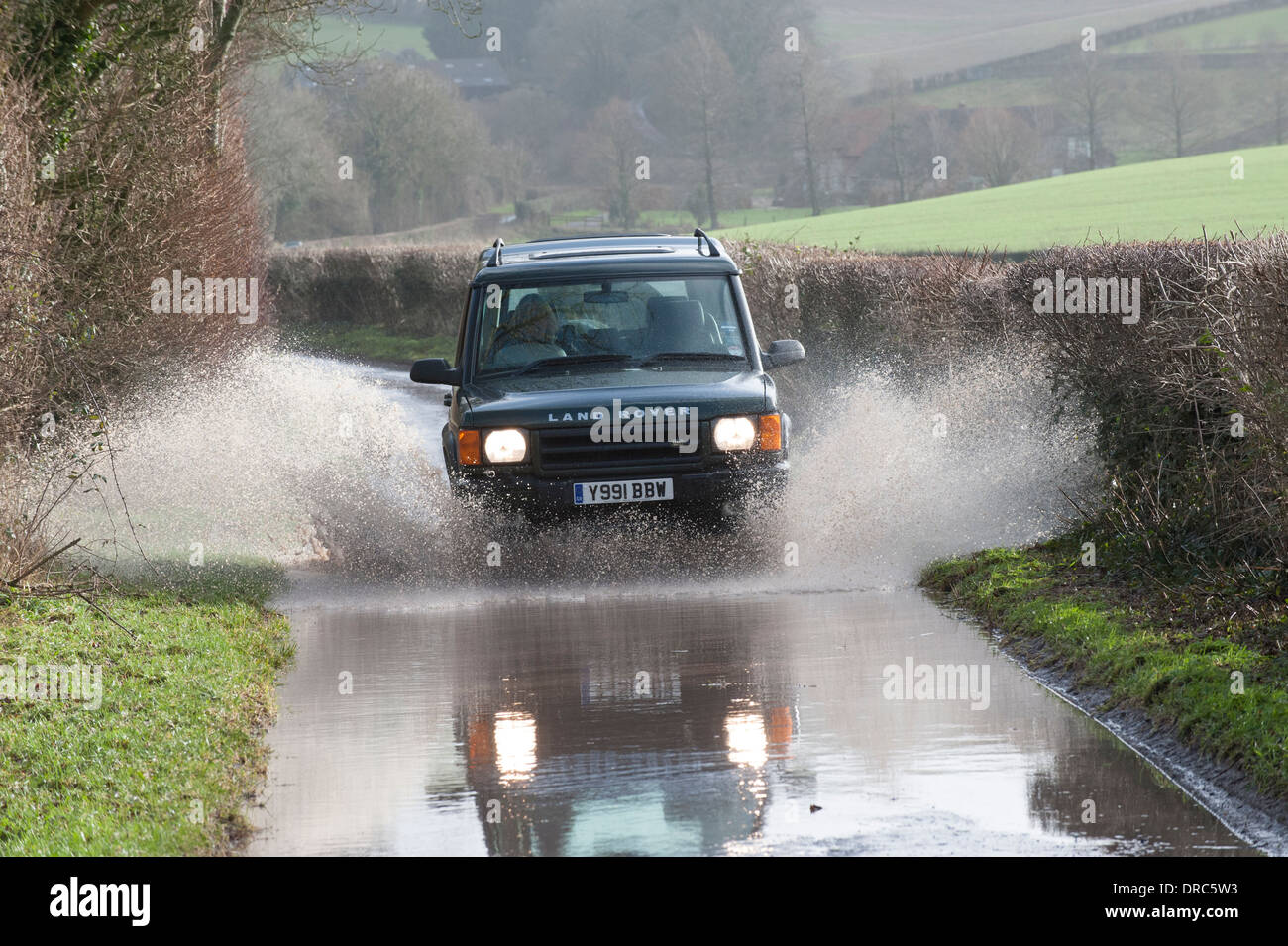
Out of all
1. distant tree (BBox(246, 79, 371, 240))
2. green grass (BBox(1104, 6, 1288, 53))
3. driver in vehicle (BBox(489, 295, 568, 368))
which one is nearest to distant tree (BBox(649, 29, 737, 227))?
distant tree (BBox(246, 79, 371, 240))

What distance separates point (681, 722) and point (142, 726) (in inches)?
95.6

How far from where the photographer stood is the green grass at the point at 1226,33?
115 meters

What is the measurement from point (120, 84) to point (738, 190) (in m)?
96.1

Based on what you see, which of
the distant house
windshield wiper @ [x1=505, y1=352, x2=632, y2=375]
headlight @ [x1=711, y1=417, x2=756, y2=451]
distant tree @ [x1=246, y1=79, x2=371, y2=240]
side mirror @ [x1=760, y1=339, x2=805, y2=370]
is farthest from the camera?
the distant house

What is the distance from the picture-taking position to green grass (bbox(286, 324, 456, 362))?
42531mm

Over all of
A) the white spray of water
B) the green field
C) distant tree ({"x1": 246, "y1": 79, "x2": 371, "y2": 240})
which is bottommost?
the white spray of water

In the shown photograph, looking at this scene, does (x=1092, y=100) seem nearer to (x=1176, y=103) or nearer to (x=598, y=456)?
(x=1176, y=103)

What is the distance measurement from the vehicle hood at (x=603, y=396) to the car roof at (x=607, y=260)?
98 centimetres

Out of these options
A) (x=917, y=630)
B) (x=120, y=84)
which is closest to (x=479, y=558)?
(x=917, y=630)

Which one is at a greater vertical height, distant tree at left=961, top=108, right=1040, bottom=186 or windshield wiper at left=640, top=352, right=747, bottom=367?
distant tree at left=961, top=108, right=1040, bottom=186

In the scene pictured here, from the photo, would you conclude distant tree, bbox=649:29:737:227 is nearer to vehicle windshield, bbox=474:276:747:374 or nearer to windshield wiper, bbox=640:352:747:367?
vehicle windshield, bbox=474:276:747:374

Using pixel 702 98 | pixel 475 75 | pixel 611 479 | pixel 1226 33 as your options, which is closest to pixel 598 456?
pixel 611 479

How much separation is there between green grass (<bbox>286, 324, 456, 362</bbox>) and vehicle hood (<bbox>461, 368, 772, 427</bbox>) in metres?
29.3

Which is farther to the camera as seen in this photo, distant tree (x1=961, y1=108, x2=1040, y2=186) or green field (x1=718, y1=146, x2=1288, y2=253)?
distant tree (x1=961, y1=108, x2=1040, y2=186)
